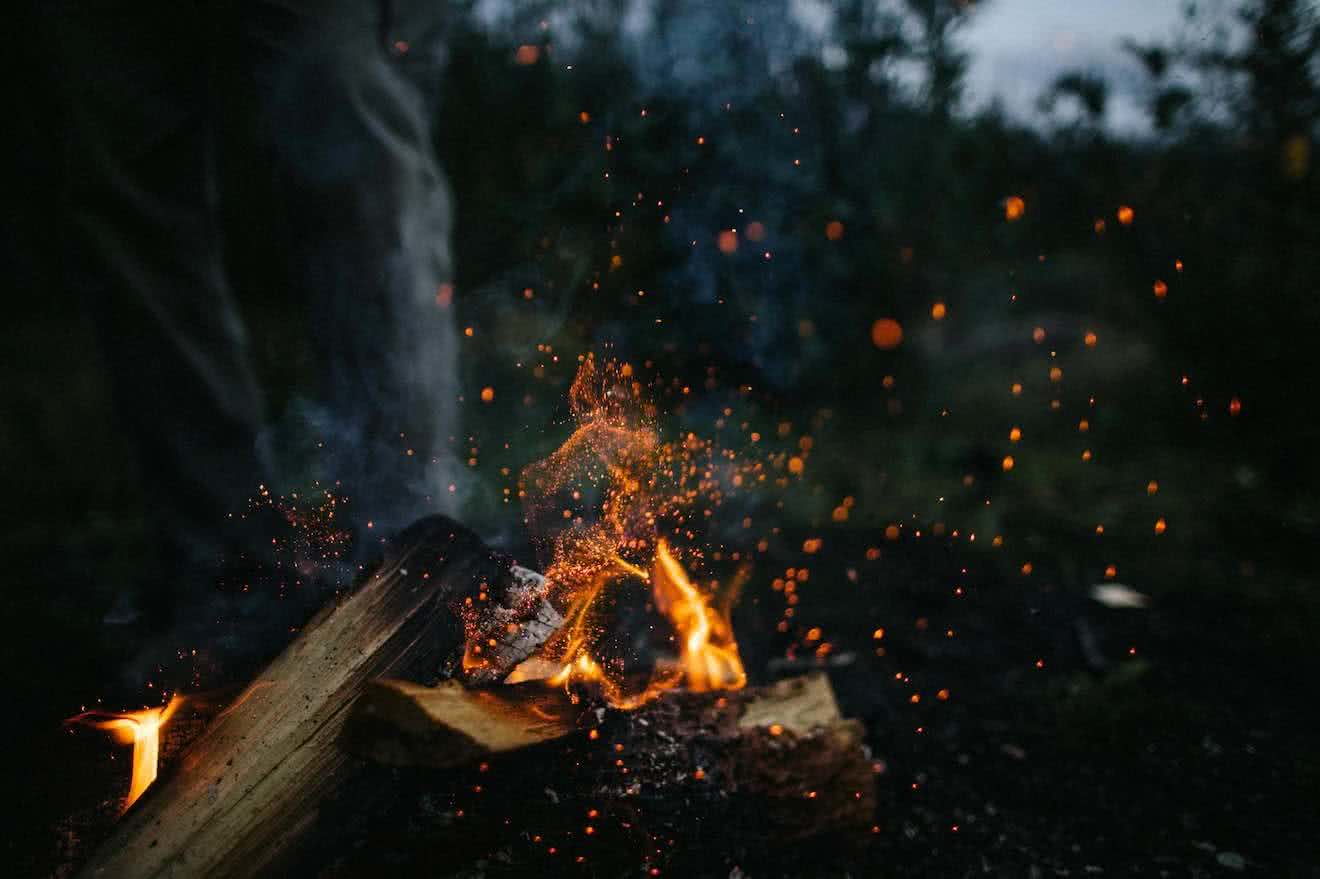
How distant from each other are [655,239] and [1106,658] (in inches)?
94.0

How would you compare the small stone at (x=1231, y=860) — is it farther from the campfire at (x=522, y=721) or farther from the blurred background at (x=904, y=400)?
the campfire at (x=522, y=721)

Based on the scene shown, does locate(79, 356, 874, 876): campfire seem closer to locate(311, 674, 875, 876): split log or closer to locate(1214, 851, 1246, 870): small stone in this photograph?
locate(311, 674, 875, 876): split log

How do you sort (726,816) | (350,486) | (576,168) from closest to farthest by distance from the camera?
(726,816) → (350,486) → (576,168)

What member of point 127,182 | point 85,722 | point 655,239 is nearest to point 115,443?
point 127,182

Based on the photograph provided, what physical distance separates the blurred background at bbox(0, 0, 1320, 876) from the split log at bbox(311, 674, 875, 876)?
0.28 meters

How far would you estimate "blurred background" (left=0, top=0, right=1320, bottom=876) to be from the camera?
6.48ft

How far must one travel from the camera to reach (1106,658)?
2.52 metres

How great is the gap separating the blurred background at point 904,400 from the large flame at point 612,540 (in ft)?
0.37

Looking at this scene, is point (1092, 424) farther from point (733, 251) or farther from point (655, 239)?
point (655, 239)

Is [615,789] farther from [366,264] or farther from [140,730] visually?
[366,264]

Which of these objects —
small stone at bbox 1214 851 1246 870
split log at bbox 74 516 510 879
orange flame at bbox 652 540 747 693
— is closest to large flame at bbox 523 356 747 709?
orange flame at bbox 652 540 747 693

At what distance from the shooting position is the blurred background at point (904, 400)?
1.98 m

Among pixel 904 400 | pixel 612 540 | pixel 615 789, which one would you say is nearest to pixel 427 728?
pixel 615 789

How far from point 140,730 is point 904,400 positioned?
4645 millimetres
